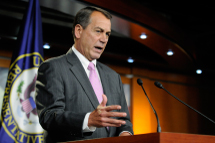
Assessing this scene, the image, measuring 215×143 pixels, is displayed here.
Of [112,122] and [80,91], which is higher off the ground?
[80,91]

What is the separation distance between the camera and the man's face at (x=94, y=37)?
6.16 ft

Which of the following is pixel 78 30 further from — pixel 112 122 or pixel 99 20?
pixel 112 122

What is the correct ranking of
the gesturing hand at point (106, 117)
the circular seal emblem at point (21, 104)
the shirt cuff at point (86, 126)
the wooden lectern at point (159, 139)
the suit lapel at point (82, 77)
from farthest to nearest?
the circular seal emblem at point (21, 104) → the suit lapel at point (82, 77) → the shirt cuff at point (86, 126) → the gesturing hand at point (106, 117) → the wooden lectern at point (159, 139)

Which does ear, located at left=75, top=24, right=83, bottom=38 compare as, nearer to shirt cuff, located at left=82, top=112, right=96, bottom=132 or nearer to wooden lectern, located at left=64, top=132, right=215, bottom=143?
shirt cuff, located at left=82, top=112, right=96, bottom=132

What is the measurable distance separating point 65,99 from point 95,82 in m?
0.26

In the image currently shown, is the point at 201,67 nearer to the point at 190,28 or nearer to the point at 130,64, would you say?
the point at 190,28

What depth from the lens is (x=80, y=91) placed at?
1.72m

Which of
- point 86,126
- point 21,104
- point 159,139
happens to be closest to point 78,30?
point 86,126

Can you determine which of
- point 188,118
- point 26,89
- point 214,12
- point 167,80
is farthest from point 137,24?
point 188,118

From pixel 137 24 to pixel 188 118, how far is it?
15.7 ft

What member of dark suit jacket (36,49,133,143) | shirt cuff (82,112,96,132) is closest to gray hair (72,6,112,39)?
dark suit jacket (36,49,133,143)

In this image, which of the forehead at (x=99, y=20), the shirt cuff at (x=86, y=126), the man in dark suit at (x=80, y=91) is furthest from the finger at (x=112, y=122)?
the forehead at (x=99, y=20)

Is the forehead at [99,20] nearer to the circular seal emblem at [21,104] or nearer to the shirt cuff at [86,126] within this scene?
the shirt cuff at [86,126]

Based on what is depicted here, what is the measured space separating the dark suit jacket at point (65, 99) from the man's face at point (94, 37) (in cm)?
9
